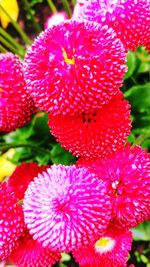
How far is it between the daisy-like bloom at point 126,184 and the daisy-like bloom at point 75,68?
0.32ft

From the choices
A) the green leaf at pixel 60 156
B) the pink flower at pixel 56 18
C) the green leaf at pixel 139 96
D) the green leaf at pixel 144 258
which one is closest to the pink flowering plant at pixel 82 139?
the green leaf at pixel 60 156

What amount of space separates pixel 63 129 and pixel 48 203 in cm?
13

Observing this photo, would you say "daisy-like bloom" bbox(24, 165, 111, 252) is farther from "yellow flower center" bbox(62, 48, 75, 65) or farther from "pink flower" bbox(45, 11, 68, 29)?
"pink flower" bbox(45, 11, 68, 29)

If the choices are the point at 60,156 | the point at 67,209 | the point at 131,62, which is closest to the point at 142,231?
the point at 60,156

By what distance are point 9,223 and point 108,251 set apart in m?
0.18

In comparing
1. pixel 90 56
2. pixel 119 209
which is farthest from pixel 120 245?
pixel 90 56

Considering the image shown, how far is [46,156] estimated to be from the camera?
3.89 feet

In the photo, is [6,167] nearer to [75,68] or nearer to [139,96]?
[139,96]

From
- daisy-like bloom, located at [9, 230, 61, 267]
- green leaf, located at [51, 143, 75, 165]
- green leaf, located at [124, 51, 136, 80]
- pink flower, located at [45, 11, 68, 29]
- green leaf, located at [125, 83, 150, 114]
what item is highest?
pink flower, located at [45, 11, 68, 29]

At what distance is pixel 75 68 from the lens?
0.66 meters

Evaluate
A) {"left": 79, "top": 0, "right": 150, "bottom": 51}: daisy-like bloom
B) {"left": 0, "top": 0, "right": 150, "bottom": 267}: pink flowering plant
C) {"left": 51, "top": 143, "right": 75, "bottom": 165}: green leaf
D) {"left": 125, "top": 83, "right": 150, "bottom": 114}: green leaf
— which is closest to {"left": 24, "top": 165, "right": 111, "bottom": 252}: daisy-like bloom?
{"left": 0, "top": 0, "right": 150, "bottom": 267}: pink flowering plant

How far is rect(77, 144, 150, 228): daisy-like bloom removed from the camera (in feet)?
2.36

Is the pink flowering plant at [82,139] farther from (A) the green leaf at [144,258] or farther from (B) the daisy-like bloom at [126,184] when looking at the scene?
(A) the green leaf at [144,258]

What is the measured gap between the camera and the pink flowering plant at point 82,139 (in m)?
0.65
